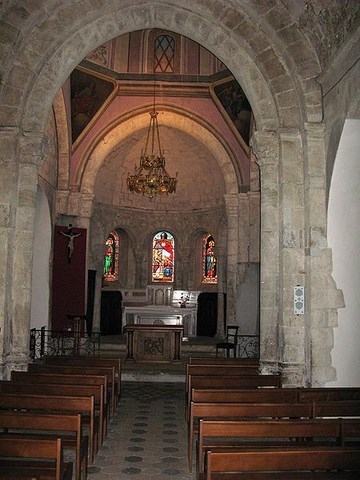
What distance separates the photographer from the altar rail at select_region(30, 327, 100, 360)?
40.4ft

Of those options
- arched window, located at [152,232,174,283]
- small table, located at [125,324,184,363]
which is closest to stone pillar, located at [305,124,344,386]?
small table, located at [125,324,184,363]

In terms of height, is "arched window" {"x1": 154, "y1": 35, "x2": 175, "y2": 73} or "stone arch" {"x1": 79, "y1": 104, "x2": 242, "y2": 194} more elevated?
"arched window" {"x1": 154, "y1": 35, "x2": 175, "y2": 73}

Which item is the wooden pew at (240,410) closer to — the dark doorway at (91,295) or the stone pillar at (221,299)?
the dark doorway at (91,295)

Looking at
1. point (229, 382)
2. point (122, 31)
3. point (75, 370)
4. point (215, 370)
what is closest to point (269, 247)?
point (215, 370)

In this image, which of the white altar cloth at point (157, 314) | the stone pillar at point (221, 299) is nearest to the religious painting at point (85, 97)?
the white altar cloth at point (157, 314)

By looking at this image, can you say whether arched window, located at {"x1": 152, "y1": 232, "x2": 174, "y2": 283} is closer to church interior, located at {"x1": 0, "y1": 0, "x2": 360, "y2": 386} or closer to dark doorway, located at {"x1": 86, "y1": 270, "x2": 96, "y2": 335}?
dark doorway, located at {"x1": 86, "y1": 270, "x2": 96, "y2": 335}

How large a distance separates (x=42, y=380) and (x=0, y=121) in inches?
170

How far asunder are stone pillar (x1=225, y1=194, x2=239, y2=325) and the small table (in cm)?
307

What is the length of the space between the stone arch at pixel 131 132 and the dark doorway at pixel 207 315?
471 cm

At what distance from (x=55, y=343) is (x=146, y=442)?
8.28m

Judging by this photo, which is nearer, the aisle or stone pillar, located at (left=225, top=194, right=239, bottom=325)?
the aisle

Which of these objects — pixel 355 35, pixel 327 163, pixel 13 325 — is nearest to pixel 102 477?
pixel 13 325

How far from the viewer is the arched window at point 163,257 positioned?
2000 centimetres

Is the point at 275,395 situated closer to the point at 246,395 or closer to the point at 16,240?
the point at 246,395
